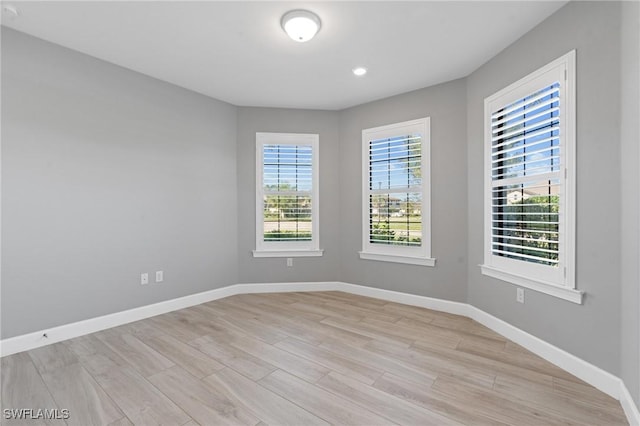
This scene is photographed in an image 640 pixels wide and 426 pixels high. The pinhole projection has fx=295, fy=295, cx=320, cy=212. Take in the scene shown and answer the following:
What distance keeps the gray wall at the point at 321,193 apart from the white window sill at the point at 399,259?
1.64ft

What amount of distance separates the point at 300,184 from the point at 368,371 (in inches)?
110

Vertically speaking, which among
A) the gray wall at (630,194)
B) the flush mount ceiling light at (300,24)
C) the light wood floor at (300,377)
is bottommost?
the light wood floor at (300,377)

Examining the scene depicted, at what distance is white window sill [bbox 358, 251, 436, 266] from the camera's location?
3.60m

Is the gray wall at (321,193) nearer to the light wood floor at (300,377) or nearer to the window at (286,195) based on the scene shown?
the window at (286,195)

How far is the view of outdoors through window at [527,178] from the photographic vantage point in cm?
231

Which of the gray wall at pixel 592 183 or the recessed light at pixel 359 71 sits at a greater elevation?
the recessed light at pixel 359 71

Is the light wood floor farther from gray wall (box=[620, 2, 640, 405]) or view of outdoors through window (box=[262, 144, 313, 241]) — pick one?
view of outdoors through window (box=[262, 144, 313, 241])

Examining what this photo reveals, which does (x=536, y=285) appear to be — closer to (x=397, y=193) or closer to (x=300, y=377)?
(x=397, y=193)

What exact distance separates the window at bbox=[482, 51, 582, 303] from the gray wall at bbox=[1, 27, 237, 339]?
3.34 meters

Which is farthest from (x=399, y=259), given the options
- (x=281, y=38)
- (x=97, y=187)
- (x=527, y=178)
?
(x=97, y=187)

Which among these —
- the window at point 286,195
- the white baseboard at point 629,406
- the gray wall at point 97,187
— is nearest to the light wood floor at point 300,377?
the white baseboard at point 629,406

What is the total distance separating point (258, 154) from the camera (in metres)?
4.28

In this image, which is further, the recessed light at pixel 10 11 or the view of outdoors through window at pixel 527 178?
the view of outdoors through window at pixel 527 178

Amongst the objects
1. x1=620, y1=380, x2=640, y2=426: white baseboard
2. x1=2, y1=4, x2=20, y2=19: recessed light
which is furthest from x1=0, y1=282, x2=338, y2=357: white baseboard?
x1=620, y1=380, x2=640, y2=426: white baseboard
